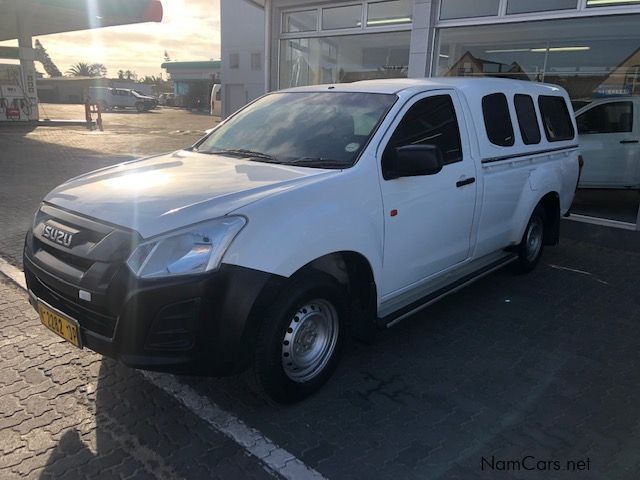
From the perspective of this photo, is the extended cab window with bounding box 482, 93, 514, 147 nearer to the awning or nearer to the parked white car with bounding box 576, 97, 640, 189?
the parked white car with bounding box 576, 97, 640, 189

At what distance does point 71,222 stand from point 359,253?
1689 millimetres

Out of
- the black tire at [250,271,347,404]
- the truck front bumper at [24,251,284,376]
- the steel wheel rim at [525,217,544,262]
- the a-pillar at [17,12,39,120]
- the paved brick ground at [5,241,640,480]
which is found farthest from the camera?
the a-pillar at [17,12,39,120]

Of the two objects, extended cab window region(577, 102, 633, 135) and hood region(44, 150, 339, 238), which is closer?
hood region(44, 150, 339, 238)

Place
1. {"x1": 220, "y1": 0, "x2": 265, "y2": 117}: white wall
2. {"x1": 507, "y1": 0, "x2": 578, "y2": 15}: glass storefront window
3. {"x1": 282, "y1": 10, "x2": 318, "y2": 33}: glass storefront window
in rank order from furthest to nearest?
{"x1": 220, "y1": 0, "x2": 265, "y2": 117}: white wall, {"x1": 282, "y1": 10, "x2": 318, "y2": 33}: glass storefront window, {"x1": 507, "y1": 0, "x2": 578, "y2": 15}: glass storefront window

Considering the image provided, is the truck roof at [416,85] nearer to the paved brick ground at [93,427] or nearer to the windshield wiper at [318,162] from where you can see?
the windshield wiper at [318,162]

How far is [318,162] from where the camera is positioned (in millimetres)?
3400

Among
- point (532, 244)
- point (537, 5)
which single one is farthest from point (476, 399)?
point (537, 5)

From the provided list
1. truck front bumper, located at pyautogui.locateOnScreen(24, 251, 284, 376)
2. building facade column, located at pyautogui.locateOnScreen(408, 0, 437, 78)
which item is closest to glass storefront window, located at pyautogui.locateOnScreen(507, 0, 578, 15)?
building facade column, located at pyautogui.locateOnScreen(408, 0, 437, 78)

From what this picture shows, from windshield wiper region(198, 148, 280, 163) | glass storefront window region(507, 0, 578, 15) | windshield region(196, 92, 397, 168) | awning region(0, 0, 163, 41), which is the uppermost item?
awning region(0, 0, 163, 41)

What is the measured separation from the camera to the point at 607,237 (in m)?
7.05

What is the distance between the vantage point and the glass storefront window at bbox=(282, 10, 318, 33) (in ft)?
36.7

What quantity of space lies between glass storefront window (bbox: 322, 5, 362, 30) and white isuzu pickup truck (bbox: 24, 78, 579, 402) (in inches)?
248

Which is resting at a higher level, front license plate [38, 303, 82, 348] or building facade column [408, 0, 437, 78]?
building facade column [408, 0, 437, 78]

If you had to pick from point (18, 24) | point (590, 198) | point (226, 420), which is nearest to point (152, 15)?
point (18, 24)
